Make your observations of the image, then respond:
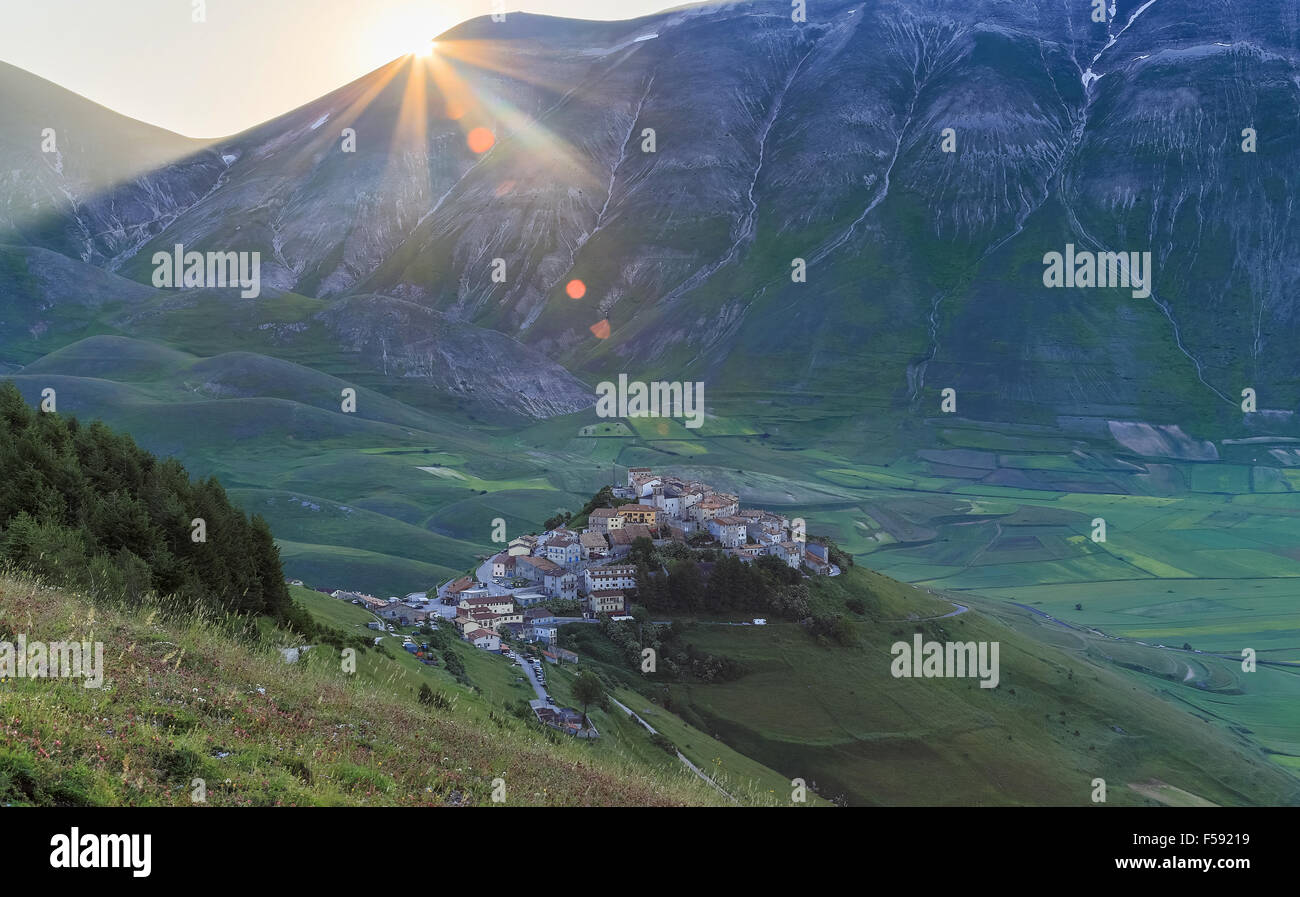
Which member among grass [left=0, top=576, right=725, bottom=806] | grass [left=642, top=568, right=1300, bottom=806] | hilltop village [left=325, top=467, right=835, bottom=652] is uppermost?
grass [left=0, top=576, right=725, bottom=806]

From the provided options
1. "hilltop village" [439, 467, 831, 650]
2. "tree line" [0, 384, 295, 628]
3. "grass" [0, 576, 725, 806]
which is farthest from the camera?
"hilltop village" [439, 467, 831, 650]

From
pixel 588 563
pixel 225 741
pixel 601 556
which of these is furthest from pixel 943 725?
pixel 225 741

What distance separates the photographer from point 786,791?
65.7 meters

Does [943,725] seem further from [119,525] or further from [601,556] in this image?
[119,525]

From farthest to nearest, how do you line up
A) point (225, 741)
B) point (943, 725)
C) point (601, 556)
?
1. point (601, 556)
2. point (943, 725)
3. point (225, 741)

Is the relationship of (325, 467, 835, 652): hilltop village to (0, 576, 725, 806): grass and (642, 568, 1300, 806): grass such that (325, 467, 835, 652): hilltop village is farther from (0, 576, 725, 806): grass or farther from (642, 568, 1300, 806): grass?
(0, 576, 725, 806): grass

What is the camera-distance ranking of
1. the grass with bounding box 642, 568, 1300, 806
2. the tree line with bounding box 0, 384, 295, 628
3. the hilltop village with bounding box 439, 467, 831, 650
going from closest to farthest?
the tree line with bounding box 0, 384, 295, 628, the grass with bounding box 642, 568, 1300, 806, the hilltop village with bounding box 439, 467, 831, 650

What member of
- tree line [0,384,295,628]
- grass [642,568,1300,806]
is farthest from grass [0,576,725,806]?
grass [642,568,1300,806]

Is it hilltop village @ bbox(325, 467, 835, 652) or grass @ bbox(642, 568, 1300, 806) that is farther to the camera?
hilltop village @ bbox(325, 467, 835, 652)

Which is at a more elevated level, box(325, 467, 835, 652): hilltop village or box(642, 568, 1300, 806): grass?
box(325, 467, 835, 652): hilltop village

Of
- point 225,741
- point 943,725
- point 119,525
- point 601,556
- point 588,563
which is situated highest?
point 119,525

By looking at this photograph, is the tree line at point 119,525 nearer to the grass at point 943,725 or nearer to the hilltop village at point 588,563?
the hilltop village at point 588,563
